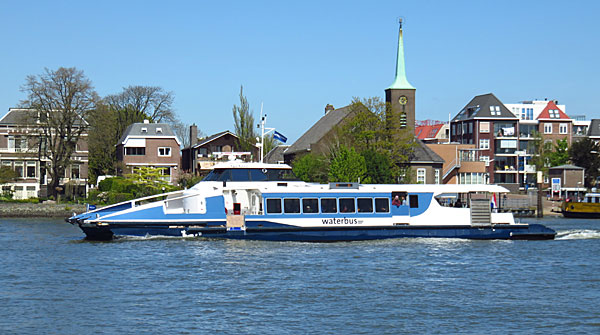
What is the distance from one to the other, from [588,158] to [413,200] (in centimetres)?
6311

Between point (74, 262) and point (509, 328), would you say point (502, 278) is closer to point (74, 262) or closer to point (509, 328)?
point (509, 328)

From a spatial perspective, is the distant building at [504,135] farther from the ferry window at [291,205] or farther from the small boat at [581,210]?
the ferry window at [291,205]

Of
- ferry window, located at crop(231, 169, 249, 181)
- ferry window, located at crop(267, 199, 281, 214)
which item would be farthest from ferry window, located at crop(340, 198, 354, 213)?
ferry window, located at crop(231, 169, 249, 181)

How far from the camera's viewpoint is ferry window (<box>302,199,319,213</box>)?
35.8m

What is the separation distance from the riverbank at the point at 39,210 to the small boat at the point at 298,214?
26719 millimetres

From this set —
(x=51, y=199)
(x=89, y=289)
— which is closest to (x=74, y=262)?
(x=89, y=289)

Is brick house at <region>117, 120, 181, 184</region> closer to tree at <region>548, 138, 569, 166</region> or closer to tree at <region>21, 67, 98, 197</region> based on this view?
tree at <region>21, 67, 98, 197</region>

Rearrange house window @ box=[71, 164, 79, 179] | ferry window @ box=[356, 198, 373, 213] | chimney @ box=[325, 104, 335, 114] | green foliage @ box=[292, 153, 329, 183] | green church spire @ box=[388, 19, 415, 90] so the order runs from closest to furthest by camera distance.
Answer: ferry window @ box=[356, 198, 373, 213], green foliage @ box=[292, 153, 329, 183], house window @ box=[71, 164, 79, 179], green church spire @ box=[388, 19, 415, 90], chimney @ box=[325, 104, 335, 114]

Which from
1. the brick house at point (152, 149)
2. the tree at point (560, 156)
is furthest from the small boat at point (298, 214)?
the tree at point (560, 156)

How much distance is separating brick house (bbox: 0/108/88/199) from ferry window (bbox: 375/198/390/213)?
139 feet

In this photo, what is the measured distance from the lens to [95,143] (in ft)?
301

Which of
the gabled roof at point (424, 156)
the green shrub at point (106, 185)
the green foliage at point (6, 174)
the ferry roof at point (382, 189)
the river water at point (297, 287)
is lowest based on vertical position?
the river water at point (297, 287)

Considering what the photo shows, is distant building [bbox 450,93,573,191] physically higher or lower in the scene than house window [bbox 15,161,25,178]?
higher

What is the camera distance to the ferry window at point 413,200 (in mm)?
36438
